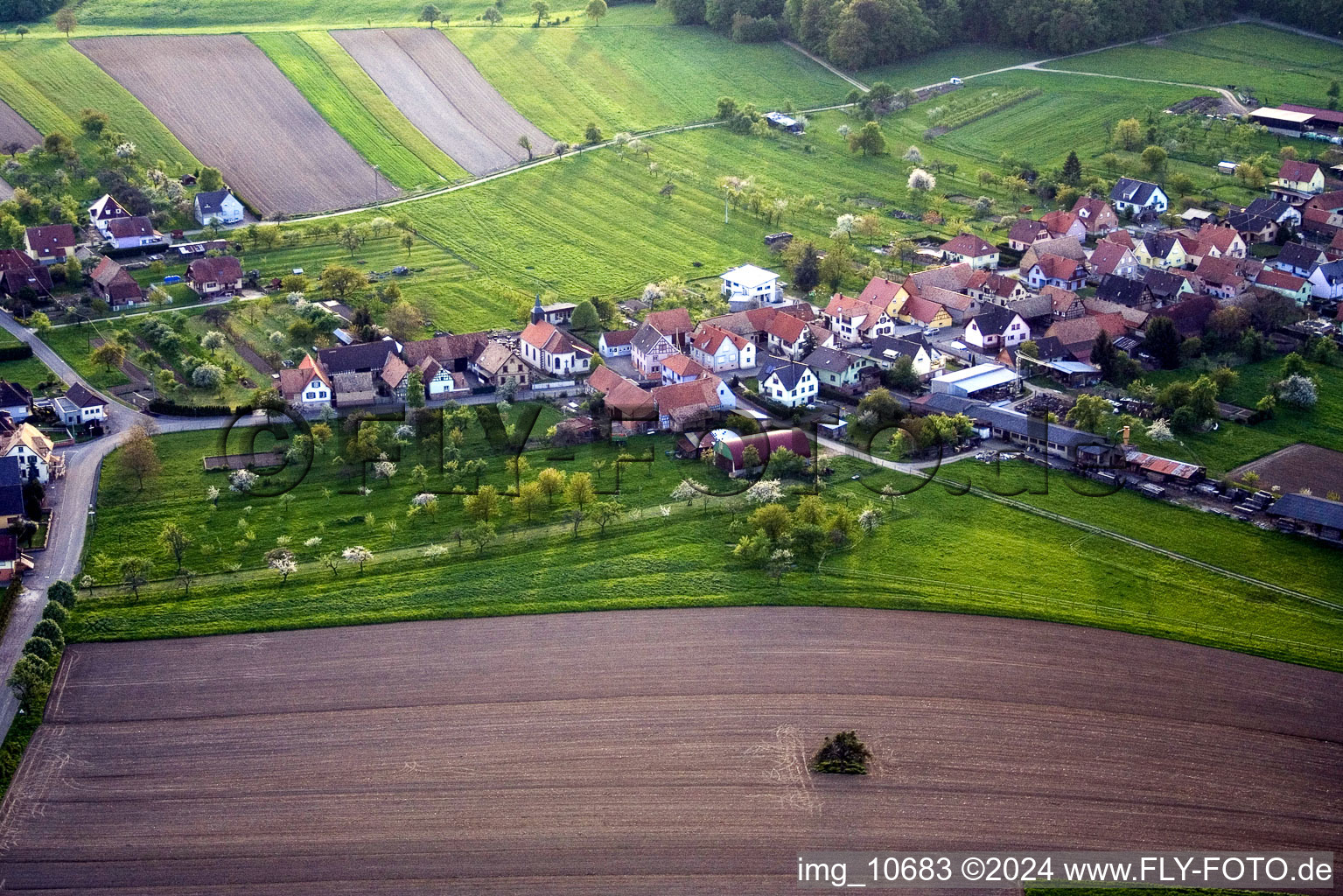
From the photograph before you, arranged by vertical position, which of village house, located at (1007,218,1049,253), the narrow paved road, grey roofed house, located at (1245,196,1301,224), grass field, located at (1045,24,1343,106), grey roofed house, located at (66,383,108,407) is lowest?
the narrow paved road

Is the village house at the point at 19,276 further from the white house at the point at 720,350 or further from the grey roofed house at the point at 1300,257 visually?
the grey roofed house at the point at 1300,257

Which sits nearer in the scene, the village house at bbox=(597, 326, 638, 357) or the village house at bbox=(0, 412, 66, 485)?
the village house at bbox=(0, 412, 66, 485)

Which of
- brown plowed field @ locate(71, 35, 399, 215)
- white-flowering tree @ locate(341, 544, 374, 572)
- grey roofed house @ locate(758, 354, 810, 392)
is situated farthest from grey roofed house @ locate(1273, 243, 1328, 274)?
brown plowed field @ locate(71, 35, 399, 215)

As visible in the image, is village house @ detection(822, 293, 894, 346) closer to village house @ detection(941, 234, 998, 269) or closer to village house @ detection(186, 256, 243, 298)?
village house @ detection(941, 234, 998, 269)

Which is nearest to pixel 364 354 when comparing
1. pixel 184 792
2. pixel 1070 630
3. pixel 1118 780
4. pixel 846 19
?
pixel 184 792

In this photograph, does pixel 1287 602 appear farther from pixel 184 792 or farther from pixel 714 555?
pixel 184 792

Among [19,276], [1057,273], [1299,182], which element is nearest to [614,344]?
[1057,273]

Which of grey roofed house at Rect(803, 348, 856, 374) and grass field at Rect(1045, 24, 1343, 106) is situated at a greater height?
grass field at Rect(1045, 24, 1343, 106)

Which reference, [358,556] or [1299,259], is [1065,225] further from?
[358,556]
